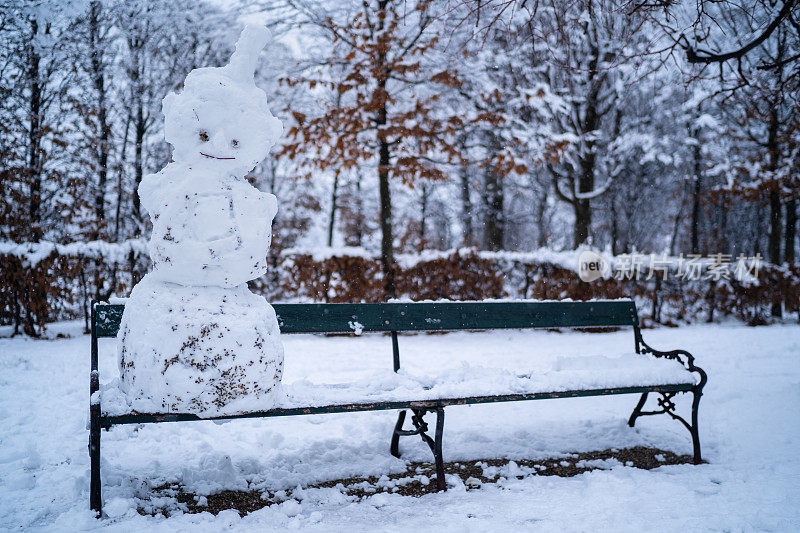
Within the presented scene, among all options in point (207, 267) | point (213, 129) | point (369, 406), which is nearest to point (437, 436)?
point (369, 406)

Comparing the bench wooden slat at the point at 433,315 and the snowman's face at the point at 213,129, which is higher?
the snowman's face at the point at 213,129

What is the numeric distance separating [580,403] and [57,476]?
13.3 feet

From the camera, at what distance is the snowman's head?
2584mm

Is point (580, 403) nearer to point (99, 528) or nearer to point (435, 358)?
point (435, 358)

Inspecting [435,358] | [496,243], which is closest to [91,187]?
[435,358]

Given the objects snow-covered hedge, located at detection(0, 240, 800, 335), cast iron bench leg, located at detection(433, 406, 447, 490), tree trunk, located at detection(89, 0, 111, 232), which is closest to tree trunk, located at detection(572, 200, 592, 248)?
snow-covered hedge, located at detection(0, 240, 800, 335)

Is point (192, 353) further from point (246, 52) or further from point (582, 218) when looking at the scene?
point (582, 218)

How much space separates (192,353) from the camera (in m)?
2.45

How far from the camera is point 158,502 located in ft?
8.73

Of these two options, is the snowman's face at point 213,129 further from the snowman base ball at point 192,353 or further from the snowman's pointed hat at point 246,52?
the snowman base ball at point 192,353

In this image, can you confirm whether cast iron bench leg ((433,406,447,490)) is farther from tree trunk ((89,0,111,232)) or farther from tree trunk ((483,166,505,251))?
tree trunk ((483,166,505,251))

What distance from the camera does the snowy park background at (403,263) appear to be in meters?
2.78

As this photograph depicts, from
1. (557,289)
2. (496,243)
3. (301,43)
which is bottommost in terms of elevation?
(557,289)

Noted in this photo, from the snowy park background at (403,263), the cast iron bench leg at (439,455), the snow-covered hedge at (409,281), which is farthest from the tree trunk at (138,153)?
the cast iron bench leg at (439,455)
